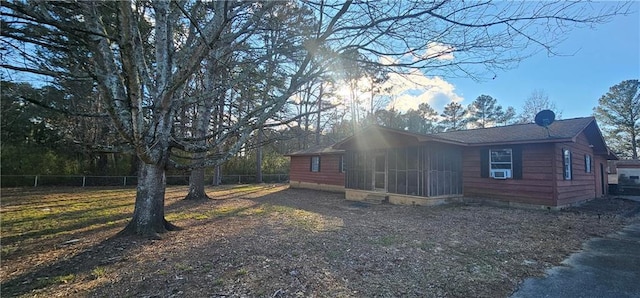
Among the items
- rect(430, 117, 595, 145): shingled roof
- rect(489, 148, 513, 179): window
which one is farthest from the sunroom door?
rect(489, 148, 513, 179): window

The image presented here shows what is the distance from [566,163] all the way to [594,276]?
8.23 m

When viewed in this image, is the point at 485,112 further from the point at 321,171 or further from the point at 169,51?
the point at 169,51

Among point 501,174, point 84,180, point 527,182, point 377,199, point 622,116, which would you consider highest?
point 622,116

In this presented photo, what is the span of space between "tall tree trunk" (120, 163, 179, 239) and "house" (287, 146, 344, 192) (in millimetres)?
10320

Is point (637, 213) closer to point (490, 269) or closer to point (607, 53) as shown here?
point (607, 53)

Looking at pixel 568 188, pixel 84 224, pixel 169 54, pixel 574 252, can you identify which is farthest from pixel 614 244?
pixel 84 224

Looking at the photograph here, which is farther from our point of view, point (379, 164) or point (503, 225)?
point (379, 164)

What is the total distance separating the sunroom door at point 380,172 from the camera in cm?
1180

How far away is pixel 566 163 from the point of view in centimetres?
1026

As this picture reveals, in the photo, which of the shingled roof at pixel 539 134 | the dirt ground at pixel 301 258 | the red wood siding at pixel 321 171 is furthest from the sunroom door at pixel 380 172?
the dirt ground at pixel 301 258

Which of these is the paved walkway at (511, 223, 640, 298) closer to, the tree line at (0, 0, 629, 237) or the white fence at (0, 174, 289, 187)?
the tree line at (0, 0, 629, 237)

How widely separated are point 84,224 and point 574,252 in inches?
400

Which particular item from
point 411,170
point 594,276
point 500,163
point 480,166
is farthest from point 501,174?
point 594,276

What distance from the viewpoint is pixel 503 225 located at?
705 centimetres
